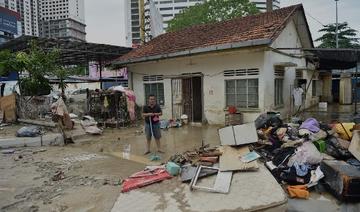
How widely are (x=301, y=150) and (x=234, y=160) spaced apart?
1.48m

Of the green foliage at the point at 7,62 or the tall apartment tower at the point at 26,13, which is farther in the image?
the tall apartment tower at the point at 26,13

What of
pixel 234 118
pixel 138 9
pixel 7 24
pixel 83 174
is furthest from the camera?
pixel 138 9

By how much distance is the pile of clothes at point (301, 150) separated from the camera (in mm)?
5535

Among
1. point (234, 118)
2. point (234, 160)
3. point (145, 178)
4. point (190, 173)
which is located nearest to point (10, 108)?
point (234, 118)

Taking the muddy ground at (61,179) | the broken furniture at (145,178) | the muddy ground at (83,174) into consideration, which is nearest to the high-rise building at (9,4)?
the muddy ground at (83,174)

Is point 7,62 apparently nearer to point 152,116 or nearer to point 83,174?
point 152,116

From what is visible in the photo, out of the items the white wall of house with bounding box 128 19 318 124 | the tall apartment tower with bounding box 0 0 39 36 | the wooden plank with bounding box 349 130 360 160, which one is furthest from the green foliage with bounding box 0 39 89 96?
the tall apartment tower with bounding box 0 0 39 36

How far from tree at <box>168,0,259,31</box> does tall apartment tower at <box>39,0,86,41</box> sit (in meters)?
41.1

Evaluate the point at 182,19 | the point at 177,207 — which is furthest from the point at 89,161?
the point at 182,19

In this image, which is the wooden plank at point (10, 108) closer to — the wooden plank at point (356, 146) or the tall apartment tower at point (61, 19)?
the wooden plank at point (356, 146)

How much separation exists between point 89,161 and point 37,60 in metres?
7.68

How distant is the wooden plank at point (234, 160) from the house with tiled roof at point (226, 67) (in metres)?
4.87

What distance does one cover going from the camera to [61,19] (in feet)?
214

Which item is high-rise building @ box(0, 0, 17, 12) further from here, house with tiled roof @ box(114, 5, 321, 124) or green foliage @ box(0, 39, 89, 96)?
house with tiled roof @ box(114, 5, 321, 124)
